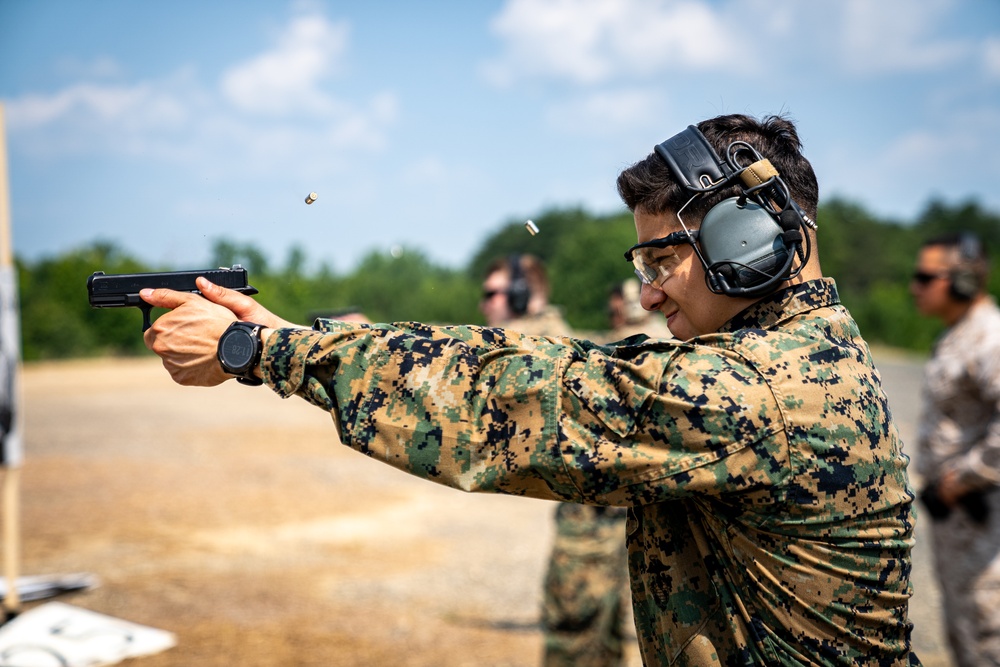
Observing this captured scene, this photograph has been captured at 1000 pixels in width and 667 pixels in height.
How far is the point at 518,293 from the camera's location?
668 centimetres

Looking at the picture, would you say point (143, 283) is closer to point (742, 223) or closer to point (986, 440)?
point (742, 223)

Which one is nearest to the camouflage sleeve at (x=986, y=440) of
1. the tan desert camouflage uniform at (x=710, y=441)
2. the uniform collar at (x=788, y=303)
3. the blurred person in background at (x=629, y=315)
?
the blurred person in background at (x=629, y=315)

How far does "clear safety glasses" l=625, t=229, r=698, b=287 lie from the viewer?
2.07 metres

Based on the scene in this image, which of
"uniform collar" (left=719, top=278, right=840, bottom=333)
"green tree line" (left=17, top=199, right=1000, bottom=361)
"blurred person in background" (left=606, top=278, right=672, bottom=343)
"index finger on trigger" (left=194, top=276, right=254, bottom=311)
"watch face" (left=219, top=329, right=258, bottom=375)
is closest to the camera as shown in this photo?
"watch face" (left=219, top=329, right=258, bottom=375)

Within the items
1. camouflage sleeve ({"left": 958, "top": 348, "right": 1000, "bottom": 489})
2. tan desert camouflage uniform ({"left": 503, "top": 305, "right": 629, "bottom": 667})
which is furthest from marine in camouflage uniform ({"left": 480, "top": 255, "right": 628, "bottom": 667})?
camouflage sleeve ({"left": 958, "top": 348, "right": 1000, "bottom": 489})

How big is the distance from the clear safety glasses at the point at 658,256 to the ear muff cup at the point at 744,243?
0.21ft

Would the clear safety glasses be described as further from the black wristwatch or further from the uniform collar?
the black wristwatch

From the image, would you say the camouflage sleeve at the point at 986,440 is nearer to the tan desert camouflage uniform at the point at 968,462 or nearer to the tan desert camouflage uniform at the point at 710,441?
the tan desert camouflage uniform at the point at 968,462

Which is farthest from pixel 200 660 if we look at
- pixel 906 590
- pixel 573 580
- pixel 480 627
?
pixel 906 590

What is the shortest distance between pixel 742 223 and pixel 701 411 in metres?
0.52

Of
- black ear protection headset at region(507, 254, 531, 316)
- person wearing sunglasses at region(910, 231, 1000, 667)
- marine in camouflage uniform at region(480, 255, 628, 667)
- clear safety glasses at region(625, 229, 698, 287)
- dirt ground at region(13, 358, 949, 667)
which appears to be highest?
black ear protection headset at region(507, 254, 531, 316)

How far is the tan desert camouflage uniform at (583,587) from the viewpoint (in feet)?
17.8

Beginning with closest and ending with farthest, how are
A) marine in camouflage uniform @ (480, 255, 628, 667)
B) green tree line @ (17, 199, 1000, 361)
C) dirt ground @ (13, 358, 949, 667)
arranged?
green tree line @ (17, 199, 1000, 361) < marine in camouflage uniform @ (480, 255, 628, 667) < dirt ground @ (13, 358, 949, 667)

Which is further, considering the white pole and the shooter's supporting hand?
the white pole
